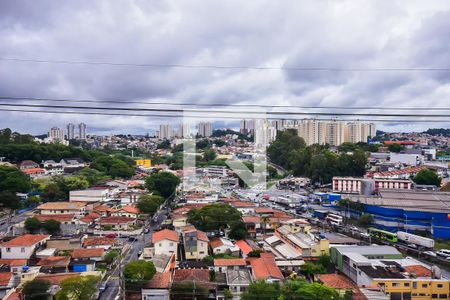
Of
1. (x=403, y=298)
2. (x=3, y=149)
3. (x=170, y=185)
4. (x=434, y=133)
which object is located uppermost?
(x=434, y=133)

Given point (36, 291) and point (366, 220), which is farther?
point (366, 220)

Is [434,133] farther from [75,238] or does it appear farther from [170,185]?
[75,238]

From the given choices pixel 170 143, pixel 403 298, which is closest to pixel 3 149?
pixel 170 143

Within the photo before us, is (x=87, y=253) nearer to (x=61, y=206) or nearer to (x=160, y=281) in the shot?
(x=160, y=281)

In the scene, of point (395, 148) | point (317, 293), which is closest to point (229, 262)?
point (317, 293)

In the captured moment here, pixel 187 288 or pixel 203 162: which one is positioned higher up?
pixel 203 162

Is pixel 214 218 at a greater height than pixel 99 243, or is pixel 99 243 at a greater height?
pixel 214 218

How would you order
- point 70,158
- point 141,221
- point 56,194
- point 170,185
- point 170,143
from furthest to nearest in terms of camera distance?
point 170,143, point 70,158, point 170,185, point 56,194, point 141,221

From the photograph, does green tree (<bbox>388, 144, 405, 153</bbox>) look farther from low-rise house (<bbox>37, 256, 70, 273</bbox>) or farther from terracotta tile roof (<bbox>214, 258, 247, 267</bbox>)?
low-rise house (<bbox>37, 256, 70, 273</bbox>)
